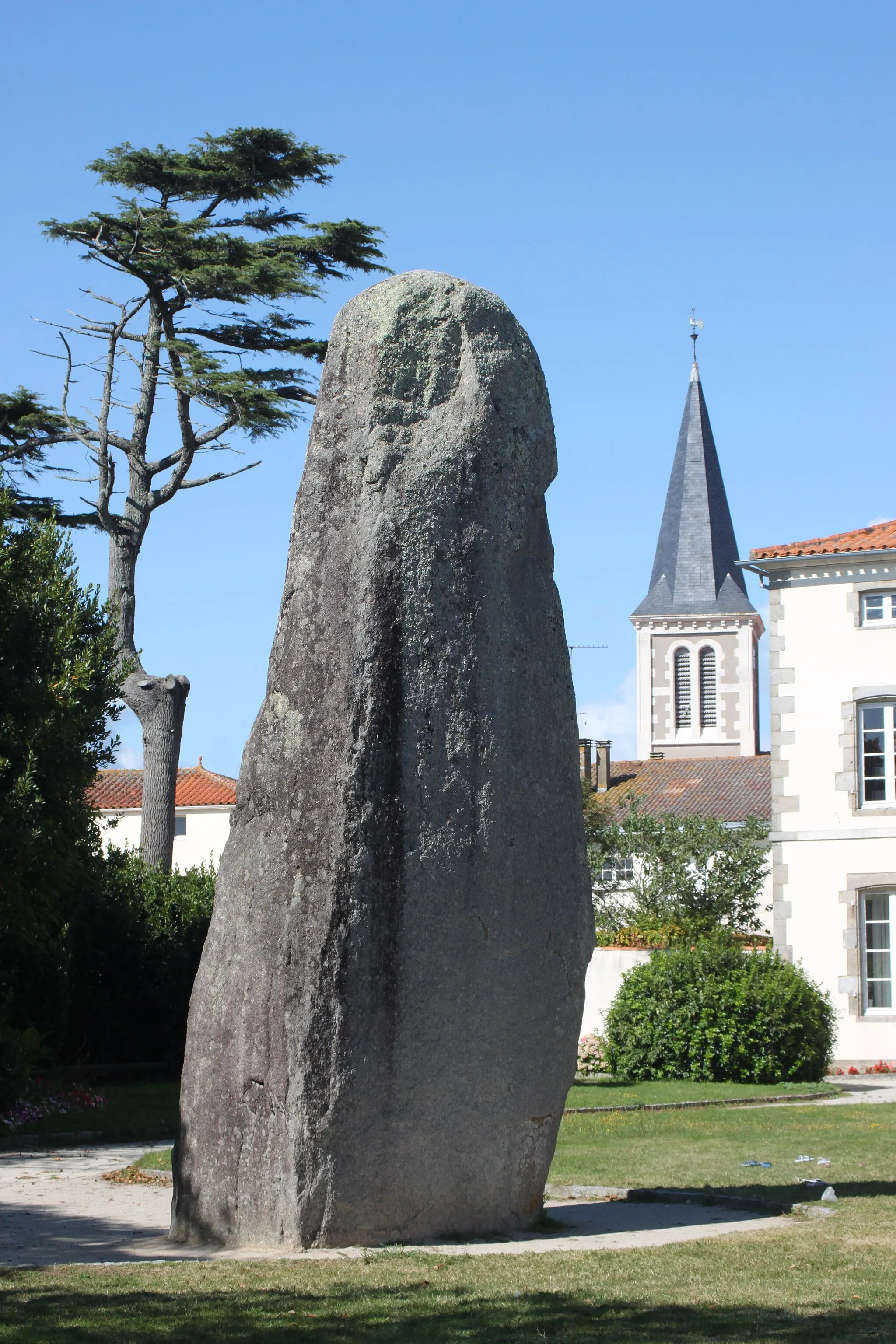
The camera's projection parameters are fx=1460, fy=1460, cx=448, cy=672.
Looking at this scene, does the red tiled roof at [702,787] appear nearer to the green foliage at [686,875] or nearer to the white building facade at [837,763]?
the green foliage at [686,875]

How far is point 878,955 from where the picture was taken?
2569 centimetres

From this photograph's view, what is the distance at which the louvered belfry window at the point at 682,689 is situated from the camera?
85.4 meters

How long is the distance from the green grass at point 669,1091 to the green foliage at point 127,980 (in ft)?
17.5

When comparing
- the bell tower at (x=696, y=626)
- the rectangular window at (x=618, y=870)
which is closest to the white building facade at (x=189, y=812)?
the rectangular window at (x=618, y=870)

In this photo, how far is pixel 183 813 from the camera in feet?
160

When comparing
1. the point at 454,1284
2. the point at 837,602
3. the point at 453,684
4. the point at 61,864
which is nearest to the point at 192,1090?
the point at 454,1284

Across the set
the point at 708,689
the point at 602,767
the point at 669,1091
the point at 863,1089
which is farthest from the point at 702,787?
the point at 708,689

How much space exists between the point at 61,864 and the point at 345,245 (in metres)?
13.0

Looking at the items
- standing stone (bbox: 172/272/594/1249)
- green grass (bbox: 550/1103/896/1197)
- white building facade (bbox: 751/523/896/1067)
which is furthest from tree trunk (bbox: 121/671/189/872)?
standing stone (bbox: 172/272/594/1249)

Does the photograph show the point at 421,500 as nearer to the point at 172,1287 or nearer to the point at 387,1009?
the point at 387,1009

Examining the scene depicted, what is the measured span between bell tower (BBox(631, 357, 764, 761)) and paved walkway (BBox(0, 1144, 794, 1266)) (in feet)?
245

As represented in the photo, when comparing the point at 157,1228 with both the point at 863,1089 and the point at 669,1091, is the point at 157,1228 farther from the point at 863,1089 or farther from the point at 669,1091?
the point at 863,1089

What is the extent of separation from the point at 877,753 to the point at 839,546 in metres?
3.79

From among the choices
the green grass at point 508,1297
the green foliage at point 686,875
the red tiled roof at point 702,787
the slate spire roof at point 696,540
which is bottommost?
the green grass at point 508,1297
